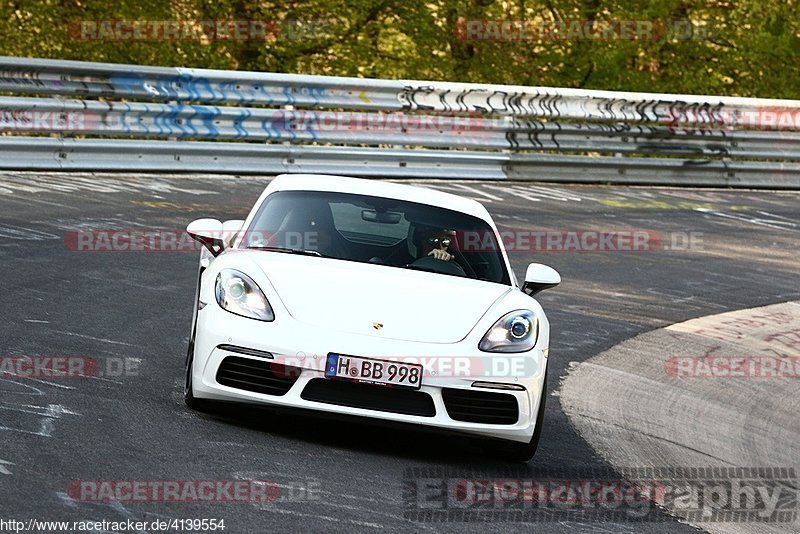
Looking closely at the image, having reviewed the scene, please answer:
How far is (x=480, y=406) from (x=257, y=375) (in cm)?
104

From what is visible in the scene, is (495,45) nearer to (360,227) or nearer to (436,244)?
(360,227)

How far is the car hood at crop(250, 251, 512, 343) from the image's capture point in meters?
6.48

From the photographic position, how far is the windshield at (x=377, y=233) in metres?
7.43

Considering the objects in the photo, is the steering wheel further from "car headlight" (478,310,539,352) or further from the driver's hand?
"car headlight" (478,310,539,352)

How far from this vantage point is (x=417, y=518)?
544 cm

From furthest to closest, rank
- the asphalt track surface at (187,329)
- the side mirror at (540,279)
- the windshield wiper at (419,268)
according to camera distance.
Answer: the side mirror at (540,279)
the windshield wiper at (419,268)
the asphalt track surface at (187,329)

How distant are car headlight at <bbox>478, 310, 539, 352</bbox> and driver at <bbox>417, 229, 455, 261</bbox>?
857 mm

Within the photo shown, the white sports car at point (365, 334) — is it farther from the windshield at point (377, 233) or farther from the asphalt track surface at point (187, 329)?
the asphalt track surface at point (187, 329)

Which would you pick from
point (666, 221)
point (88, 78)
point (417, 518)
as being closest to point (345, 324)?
point (417, 518)

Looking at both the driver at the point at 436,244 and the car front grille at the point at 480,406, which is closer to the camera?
the car front grille at the point at 480,406

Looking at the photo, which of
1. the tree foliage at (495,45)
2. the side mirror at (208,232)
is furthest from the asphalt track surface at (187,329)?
the tree foliage at (495,45)

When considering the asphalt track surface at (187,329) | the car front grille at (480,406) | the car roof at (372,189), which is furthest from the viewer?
the car roof at (372,189)

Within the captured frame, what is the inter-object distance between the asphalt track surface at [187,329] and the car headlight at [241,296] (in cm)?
52

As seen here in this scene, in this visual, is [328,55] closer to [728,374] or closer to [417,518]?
[728,374]
